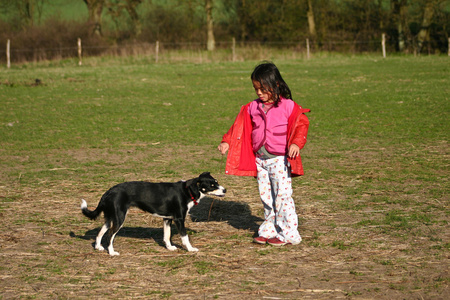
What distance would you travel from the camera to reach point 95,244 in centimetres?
602

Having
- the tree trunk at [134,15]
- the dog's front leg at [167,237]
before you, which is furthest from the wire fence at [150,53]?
the dog's front leg at [167,237]

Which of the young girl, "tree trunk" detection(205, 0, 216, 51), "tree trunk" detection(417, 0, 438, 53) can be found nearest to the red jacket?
the young girl

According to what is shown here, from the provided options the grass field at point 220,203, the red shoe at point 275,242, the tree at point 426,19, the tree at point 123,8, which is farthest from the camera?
the tree at point 123,8

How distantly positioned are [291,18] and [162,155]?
46.6 metres

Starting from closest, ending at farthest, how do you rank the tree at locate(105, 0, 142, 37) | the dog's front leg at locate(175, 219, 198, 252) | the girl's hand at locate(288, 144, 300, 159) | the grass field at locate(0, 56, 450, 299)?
the grass field at locate(0, 56, 450, 299) < the girl's hand at locate(288, 144, 300, 159) < the dog's front leg at locate(175, 219, 198, 252) < the tree at locate(105, 0, 142, 37)

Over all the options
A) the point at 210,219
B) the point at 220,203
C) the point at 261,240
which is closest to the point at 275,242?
the point at 261,240

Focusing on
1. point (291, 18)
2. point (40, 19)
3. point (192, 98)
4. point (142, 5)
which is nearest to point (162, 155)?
point (192, 98)

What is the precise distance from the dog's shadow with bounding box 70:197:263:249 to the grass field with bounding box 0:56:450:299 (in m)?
0.03

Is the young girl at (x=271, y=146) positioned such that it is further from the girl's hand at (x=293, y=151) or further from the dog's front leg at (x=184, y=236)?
the dog's front leg at (x=184, y=236)

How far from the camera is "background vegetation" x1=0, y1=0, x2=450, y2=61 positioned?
43406mm

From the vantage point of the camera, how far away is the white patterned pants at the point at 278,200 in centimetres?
596

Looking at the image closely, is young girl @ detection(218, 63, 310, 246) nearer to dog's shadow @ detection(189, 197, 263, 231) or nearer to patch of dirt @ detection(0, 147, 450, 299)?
patch of dirt @ detection(0, 147, 450, 299)

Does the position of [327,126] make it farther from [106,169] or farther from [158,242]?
[158,242]

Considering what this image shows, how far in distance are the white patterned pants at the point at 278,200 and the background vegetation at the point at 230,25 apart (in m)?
36.4
